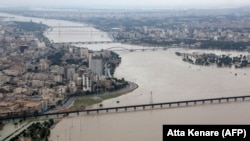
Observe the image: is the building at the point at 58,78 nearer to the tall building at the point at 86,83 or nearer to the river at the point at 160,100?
the tall building at the point at 86,83

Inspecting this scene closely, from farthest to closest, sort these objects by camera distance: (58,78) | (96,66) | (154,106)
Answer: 1. (96,66)
2. (58,78)
3. (154,106)

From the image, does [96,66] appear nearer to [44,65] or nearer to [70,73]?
[70,73]

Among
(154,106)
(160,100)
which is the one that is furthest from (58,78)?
(154,106)

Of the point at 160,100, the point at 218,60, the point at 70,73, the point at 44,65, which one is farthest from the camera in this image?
the point at 218,60

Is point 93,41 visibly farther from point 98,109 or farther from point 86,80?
point 98,109

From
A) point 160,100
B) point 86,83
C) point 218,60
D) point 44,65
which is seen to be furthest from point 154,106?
point 218,60

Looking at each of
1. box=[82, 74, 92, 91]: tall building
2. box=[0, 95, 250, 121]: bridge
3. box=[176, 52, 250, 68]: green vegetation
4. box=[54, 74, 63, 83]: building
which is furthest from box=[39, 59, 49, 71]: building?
box=[0, 95, 250, 121]: bridge

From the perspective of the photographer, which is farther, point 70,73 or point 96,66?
point 96,66

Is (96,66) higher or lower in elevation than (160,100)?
higher

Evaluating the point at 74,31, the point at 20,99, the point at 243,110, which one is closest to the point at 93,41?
the point at 74,31
